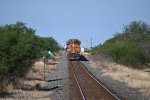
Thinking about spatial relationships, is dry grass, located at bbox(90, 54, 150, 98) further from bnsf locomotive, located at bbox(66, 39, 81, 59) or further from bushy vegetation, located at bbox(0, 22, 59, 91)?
bnsf locomotive, located at bbox(66, 39, 81, 59)

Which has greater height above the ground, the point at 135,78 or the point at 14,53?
the point at 14,53

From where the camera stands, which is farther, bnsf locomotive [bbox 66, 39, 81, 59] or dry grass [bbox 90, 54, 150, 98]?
bnsf locomotive [bbox 66, 39, 81, 59]

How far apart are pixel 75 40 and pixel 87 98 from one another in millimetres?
55523

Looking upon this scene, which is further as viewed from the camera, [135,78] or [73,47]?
[73,47]

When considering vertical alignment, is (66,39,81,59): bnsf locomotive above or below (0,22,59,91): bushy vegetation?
above

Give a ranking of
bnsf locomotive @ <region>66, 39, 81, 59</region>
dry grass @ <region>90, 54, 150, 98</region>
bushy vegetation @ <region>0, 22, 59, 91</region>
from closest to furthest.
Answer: bushy vegetation @ <region>0, 22, 59, 91</region>
dry grass @ <region>90, 54, 150, 98</region>
bnsf locomotive @ <region>66, 39, 81, 59</region>

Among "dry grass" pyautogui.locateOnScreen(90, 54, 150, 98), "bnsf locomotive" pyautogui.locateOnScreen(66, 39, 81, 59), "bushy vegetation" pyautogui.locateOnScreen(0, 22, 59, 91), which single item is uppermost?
"bnsf locomotive" pyautogui.locateOnScreen(66, 39, 81, 59)

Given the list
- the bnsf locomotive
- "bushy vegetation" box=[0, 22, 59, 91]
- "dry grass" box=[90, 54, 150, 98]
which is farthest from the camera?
the bnsf locomotive

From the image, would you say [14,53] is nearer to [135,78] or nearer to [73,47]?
[135,78]

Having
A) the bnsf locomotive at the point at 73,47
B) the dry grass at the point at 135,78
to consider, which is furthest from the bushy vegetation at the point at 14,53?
the bnsf locomotive at the point at 73,47

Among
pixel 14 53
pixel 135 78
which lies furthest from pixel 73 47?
pixel 14 53

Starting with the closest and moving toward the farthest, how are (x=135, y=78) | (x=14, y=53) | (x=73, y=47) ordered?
(x=14, y=53) < (x=135, y=78) < (x=73, y=47)

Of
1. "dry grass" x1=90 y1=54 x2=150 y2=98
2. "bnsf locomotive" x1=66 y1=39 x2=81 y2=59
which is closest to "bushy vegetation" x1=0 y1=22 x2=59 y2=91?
"dry grass" x1=90 y1=54 x2=150 y2=98

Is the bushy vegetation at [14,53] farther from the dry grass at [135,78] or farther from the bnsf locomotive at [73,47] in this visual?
the bnsf locomotive at [73,47]
